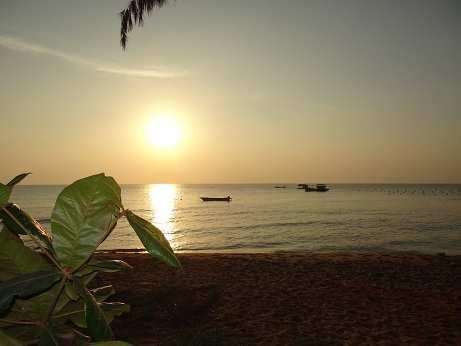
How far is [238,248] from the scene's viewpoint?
2400 cm

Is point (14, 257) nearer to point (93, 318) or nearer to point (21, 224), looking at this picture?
point (21, 224)

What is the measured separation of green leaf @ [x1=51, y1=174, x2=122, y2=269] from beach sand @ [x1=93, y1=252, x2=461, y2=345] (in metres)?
5.78

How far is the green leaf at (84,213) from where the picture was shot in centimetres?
50

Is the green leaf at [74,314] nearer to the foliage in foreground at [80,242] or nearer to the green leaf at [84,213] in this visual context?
the foliage in foreground at [80,242]

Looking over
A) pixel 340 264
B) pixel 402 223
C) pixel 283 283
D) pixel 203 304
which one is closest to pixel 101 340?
pixel 203 304

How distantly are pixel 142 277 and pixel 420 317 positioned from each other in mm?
7889

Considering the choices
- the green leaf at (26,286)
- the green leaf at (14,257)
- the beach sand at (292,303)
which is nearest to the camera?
the green leaf at (26,286)

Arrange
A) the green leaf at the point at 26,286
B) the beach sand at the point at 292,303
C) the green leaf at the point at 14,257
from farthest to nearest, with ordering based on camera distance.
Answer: the beach sand at the point at 292,303, the green leaf at the point at 14,257, the green leaf at the point at 26,286

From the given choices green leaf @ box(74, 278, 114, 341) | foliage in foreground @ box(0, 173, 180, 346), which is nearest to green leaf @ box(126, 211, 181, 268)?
foliage in foreground @ box(0, 173, 180, 346)

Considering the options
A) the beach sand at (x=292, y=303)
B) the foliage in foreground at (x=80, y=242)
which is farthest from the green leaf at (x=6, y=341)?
the beach sand at (x=292, y=303)

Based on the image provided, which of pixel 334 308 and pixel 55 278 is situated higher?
pixel 55 278

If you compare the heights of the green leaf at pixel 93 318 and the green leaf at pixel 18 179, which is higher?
the green leaf at pixel 18 179

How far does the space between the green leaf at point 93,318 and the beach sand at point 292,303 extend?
18.7 feet

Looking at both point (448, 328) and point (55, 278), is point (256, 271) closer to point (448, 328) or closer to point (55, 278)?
point (448, 328)
